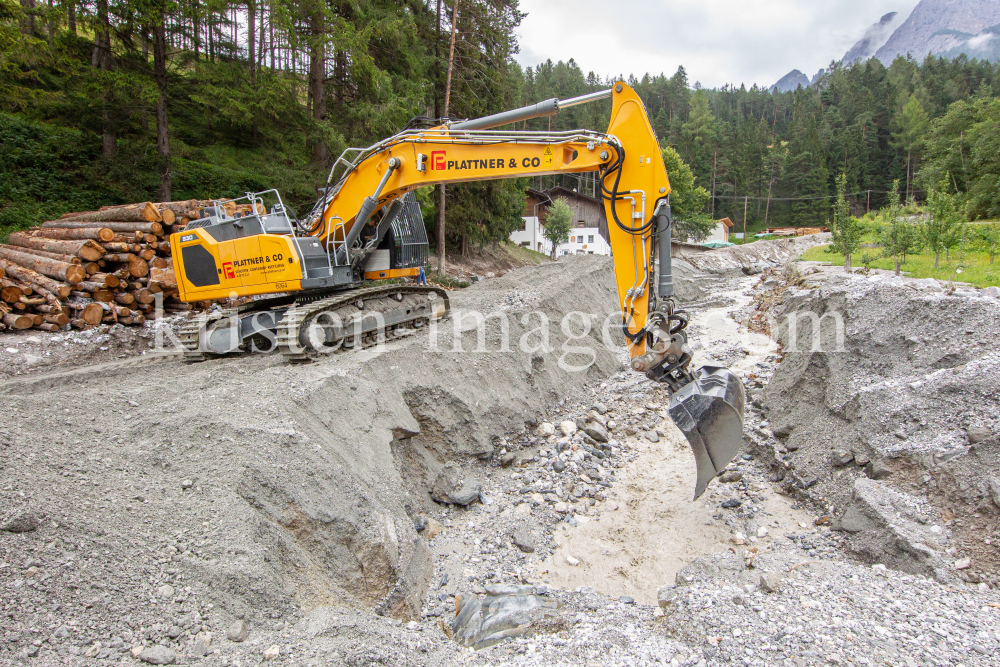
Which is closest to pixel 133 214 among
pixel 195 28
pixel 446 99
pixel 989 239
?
pixel 195 28

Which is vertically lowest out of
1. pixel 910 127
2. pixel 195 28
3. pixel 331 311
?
pixel 331 311

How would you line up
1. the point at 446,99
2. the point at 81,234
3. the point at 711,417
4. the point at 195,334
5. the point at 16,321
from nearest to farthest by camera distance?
the point at 711,417
the point at 195,334
the point at 16,321
the point at 81,234
the point at 446,99

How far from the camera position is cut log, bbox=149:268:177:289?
1049 centimetres

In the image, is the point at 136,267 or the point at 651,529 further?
the point at 136,267

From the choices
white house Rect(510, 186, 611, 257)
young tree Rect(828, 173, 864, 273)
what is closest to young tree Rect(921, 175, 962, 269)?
young tree Rect(828, 173, 864, 273)

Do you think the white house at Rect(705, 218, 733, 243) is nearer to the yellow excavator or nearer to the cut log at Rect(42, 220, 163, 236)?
the yellow excavator

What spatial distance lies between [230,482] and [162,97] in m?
12.8

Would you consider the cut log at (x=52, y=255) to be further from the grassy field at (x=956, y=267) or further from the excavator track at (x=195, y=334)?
the grassy field at (x=956, y=267)

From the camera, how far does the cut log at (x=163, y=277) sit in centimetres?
1049

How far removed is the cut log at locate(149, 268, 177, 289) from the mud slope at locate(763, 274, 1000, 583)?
10.9m

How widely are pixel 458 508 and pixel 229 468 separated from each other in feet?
9.01

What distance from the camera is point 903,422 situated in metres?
5.64

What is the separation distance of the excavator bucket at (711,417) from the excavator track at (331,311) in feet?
15.5

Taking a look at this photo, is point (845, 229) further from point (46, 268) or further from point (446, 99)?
point (46, 268)
